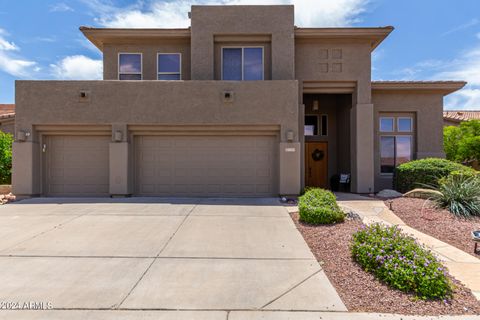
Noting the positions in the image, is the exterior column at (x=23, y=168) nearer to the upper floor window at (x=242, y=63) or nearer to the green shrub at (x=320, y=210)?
the upper floor window at (x=242, y=63)

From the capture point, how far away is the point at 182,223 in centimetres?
736

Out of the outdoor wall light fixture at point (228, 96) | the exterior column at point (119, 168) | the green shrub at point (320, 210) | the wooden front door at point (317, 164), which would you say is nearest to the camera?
the green shrub at point (320, 210)

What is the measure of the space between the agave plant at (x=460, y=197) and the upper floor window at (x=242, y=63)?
767 centimetres

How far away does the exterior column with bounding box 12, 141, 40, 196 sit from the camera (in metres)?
10.8

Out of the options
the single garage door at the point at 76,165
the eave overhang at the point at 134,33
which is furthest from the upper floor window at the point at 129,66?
the single garage door at the point at 76,165

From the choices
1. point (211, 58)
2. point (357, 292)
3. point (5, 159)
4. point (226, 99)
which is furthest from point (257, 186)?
point (5, 159)

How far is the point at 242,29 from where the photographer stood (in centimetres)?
1188

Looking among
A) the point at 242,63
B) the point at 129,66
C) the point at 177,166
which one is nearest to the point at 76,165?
the point at 177,166

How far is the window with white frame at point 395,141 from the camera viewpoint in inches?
526

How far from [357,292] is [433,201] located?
617 centimetres

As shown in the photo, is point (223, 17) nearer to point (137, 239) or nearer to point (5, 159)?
point (137, 239)

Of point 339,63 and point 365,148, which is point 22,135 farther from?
point 365,148

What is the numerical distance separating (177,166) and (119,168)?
Answer: 2.14 m

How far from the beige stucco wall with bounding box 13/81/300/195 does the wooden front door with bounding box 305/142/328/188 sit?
4.20 m
